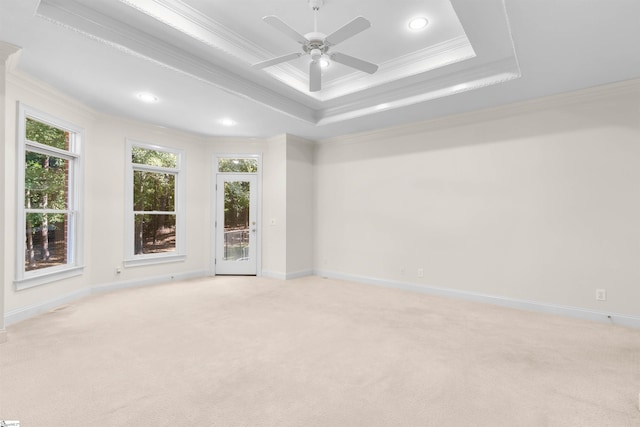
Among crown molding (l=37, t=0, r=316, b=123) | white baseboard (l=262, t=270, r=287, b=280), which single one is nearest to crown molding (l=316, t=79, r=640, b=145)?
crown molding (l=37, t=0, r=316, b=123)

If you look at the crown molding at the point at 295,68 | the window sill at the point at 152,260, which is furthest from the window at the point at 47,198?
the crown molding at the point at 295,68

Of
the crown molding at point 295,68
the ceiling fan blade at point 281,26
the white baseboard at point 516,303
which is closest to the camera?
the ceiling fan blade at point 281,26

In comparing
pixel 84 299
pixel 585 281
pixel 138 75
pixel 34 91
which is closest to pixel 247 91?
pixel 138 75

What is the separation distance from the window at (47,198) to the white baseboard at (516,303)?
14.2 feet

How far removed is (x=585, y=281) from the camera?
3709mm

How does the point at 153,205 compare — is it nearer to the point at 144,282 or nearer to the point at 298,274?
the point at 144,282

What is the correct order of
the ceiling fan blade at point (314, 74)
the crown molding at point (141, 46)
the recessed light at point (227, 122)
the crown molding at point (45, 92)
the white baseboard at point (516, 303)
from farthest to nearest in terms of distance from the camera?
1. the recessed light at point (227, 122)
2. the white baseboard at point (516, 303)
3. the crown molding at point (45, 92)
4. the ceiling fan blade at point (314, 74)
5. the crown molding at point (141, 46)

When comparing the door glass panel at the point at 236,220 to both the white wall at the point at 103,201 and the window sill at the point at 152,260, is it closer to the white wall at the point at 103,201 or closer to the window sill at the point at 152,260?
the white wall at the point at 103,201

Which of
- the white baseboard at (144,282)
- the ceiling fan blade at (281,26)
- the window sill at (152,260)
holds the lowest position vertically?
the white baseboard at (144,282)

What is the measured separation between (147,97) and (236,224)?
2.81 metres

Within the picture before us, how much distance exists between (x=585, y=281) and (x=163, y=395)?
14.7 ft

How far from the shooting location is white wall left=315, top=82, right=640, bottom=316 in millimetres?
3561

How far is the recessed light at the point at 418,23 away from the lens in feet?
9.70

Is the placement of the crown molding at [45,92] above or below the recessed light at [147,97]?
below
